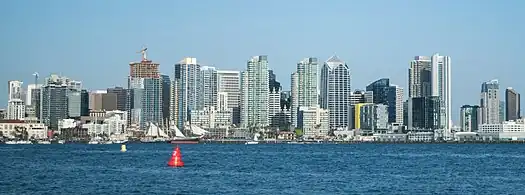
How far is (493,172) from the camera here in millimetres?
77750

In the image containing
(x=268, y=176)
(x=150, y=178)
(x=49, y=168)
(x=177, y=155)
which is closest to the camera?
(x=150, y=178)

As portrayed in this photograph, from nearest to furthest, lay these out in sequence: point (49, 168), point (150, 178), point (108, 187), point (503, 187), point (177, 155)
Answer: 1. point (108, 187)
2. point (503, 187)
3. point (150, 178)
4. point (49, 168)
5. point (177, 155)

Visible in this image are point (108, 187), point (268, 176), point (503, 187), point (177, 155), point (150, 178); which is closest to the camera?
point (108, 187)

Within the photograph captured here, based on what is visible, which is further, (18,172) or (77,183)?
(18,172)

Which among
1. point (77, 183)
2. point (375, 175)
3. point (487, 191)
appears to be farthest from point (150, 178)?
point (487, 191)

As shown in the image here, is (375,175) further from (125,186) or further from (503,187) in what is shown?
(125,186)

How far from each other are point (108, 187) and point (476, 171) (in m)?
35.5

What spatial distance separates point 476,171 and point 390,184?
67.0ft

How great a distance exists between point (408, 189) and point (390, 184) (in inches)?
166

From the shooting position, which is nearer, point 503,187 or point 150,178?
point 503,187

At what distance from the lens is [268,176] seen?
2689 inches

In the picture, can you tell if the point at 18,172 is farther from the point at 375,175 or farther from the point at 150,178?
the point at 375,175

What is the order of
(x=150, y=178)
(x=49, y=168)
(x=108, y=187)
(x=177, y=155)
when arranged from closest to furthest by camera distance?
(x=108, y=187), (x=150, y=178), (x=49, y=168), (x=177, y=155)

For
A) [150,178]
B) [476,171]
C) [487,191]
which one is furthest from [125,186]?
[476,171]
